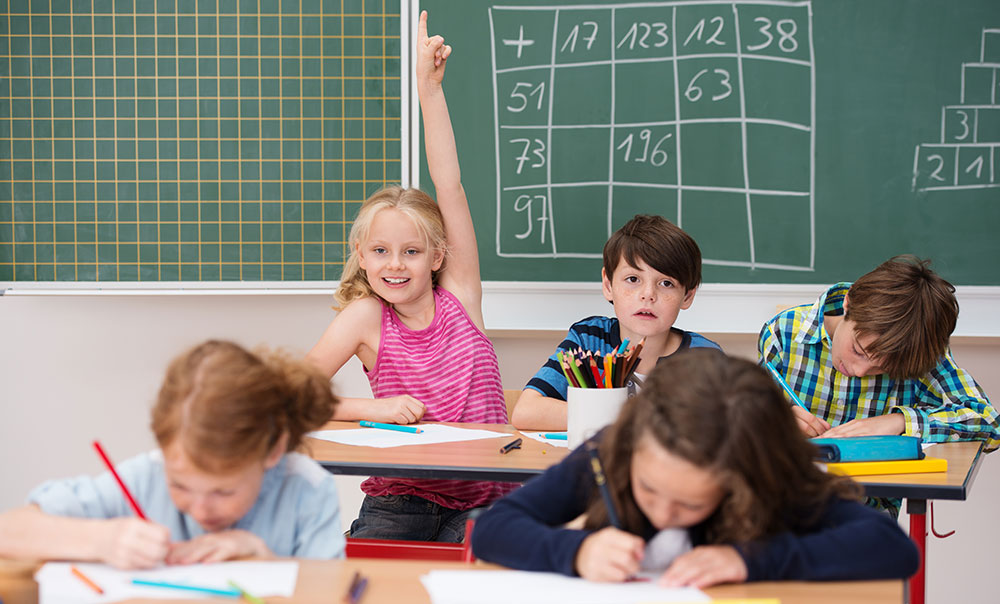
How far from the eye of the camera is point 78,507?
111 cm

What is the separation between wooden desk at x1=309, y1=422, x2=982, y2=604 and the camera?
1.54 m

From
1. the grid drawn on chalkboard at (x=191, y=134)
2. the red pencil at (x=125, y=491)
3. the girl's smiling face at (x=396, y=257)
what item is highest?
the grid drawn on chalkboard at (x=191, y=134)

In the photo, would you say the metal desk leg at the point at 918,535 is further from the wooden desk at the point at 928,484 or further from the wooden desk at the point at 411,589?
the wooden desk at the point at 411,589

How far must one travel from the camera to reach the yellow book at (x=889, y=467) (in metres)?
1.59

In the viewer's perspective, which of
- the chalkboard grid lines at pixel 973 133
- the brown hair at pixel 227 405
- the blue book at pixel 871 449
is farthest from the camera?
the chalkboard grid lines at pixel 973 133

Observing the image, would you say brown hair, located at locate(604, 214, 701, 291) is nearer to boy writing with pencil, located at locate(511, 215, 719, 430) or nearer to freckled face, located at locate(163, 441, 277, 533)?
boy writing with pencil, located at locate(511, 215, 719, 430)

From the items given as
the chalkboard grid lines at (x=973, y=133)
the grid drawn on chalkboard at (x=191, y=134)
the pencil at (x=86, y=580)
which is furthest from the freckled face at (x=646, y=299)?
the pencil at (x=86, y=580)

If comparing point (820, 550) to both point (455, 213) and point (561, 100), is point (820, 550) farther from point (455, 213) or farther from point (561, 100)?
point (561, 100)

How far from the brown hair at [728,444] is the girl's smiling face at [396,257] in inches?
45.8

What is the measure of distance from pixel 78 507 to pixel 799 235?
2.19 m

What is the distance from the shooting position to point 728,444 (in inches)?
38.9

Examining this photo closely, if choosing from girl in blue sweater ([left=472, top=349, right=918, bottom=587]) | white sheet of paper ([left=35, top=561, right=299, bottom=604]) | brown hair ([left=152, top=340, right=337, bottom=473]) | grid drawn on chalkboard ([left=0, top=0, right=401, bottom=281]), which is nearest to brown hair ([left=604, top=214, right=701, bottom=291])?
grid drawn on chalkboard ([left=0, top=0, right=401, bottom=281])

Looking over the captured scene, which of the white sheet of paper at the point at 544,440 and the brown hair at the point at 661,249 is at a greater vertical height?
the brown hair at the point at 661,249

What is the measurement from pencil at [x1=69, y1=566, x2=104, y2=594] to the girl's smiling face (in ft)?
4.12
